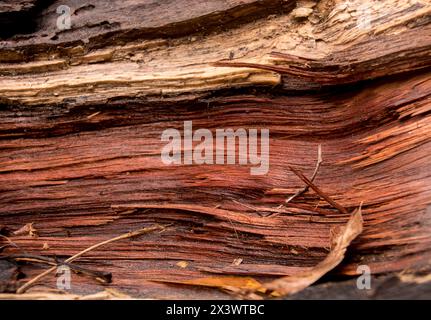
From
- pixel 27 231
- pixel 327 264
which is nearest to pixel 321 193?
pixel 327 264

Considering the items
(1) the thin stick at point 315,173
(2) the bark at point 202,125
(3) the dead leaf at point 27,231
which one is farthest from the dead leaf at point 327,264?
(3) the dead leaf at point 27,231

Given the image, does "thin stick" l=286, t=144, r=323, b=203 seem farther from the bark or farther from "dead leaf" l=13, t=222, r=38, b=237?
"dead leaf" l=13, t=222, r=38, b=237

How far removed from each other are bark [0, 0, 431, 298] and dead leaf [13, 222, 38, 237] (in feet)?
0.07

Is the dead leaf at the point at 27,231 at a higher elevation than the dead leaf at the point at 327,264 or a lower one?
higher

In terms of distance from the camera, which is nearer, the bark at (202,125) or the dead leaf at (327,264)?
the dead leaf at (327,264)

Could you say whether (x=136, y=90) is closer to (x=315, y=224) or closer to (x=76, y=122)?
(x=76, y=122)

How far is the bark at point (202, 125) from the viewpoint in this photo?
2.00m

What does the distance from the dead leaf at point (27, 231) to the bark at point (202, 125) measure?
0.02 m

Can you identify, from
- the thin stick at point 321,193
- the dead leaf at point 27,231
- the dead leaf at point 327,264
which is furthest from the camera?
the dead leaf at point 27,231

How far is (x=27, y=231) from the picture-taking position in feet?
7.50

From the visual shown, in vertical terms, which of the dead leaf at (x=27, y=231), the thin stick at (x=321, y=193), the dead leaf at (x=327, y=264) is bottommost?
the dead leaf at (x=327, y=264)

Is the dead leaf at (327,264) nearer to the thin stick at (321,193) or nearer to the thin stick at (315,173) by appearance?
the thin stick at (321,193)

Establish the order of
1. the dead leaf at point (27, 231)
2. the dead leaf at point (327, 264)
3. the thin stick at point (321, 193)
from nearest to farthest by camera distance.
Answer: the dead leaf at point (327, 264) < the thin stick at point (321, 193) < the dead leaf at point (27, 231)

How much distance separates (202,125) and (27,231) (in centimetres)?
94
